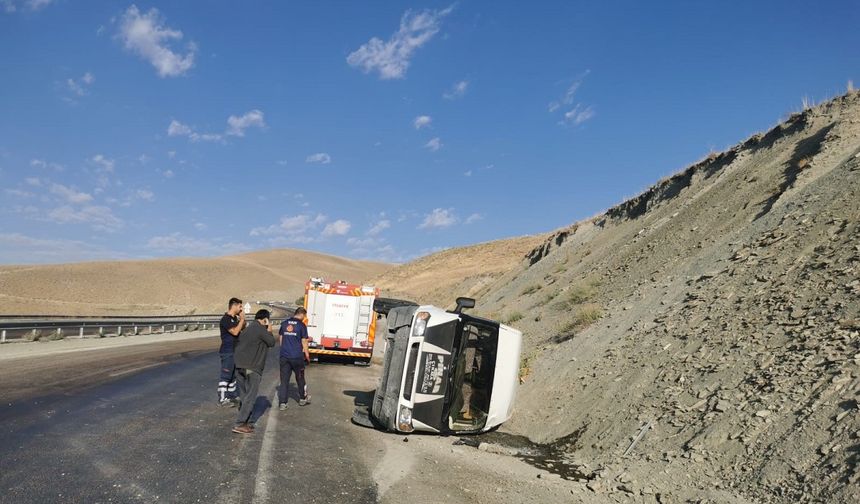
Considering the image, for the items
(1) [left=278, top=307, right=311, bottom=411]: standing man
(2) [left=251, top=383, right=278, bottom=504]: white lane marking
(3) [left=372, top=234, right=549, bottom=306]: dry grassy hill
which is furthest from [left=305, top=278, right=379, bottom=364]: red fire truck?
(3) [left=372, top=234, right=549, bottom=306]: dry grassy hill

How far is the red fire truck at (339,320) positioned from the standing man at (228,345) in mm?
9962

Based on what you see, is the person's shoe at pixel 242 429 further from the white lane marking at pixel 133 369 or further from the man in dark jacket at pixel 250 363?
the white lane marking at pixel 133 369

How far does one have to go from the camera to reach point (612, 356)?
1122 cm

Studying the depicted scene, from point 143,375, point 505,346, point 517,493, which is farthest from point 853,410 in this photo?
point 143,375

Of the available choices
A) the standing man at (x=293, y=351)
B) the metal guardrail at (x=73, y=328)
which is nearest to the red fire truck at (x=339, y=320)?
the standing man at (x=293, y=351)

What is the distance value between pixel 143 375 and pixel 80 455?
8.12 meters

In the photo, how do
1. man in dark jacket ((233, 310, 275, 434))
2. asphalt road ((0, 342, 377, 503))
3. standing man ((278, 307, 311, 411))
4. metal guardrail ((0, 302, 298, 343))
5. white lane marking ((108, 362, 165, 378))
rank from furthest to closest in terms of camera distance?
1. metal guardrail ((0, 302, 298, 343))
2. white lane marking ((108, 362, 165, 378))
3. standing man ((278, 307, 311, 411))
4. man in dark jacket ((233, 310, 275, 434))
5. asphalt road ((0, 342, 377, 503))

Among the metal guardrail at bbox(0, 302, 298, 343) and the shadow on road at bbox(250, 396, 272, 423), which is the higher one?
the shadow on road at bbox(250, 396, 272, 423)

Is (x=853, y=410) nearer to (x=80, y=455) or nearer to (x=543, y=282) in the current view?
(x=80, y=455)

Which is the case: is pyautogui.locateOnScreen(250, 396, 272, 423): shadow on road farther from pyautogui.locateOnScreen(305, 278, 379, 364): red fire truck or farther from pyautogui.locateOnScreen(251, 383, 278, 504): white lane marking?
pyautogui.locateOnScreen(305, 278, 379, 364): red fire truck

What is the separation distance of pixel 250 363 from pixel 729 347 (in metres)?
7.71

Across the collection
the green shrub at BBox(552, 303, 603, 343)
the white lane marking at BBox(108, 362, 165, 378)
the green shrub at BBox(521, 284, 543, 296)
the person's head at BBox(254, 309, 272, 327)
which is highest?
the green shrub at BBox(521, 284, 543, 296)

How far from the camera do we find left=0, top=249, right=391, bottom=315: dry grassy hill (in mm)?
65625

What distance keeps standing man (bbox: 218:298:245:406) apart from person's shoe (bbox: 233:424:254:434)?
217 centimetres
